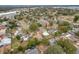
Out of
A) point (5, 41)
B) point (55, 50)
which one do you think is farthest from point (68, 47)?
point (5, 41)

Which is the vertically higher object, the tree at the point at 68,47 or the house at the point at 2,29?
the house at the point at 2,29

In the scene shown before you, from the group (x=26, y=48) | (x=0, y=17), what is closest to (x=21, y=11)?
(x=0, y=17)

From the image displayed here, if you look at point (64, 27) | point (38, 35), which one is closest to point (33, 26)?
point (38, 35)

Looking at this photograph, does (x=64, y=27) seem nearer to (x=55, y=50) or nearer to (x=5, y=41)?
(x=55, y=50)

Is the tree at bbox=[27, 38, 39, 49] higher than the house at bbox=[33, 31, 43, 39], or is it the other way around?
the house at bbox=[33, 31, 43, 39]

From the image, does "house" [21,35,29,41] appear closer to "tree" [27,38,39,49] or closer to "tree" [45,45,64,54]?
"tree" [27,38,39,49]

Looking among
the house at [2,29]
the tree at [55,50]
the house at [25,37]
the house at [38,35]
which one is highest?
the house at [2,29]

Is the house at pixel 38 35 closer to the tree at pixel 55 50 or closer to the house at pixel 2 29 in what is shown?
the tree at pixel 55 50

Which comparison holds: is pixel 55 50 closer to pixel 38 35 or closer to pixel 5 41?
pixel 38 35

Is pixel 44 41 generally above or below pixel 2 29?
below

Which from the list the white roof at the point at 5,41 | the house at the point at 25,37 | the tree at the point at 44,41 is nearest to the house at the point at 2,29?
the white roof at the point at 5,41

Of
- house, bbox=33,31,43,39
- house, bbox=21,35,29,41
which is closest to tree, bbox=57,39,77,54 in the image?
house, bbox=33,31,43,39
